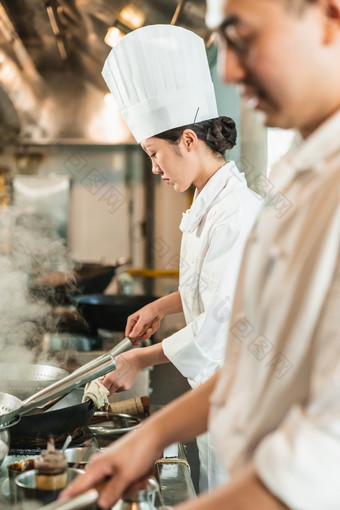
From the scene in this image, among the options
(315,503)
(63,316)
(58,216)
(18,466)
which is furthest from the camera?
(58,216)

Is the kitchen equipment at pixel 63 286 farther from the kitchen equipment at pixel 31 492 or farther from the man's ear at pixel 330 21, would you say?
the man's ear at pixel 330 21

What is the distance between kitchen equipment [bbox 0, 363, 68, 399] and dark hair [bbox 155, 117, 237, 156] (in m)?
0.90

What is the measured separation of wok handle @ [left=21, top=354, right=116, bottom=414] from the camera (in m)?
1.62

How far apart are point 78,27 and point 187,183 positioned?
3514 mm

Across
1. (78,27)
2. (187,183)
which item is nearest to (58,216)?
(78,27)

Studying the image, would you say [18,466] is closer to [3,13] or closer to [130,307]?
[130,307]

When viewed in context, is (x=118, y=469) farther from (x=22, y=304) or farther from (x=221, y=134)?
(x=22, y=304)

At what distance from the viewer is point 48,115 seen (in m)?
7.93

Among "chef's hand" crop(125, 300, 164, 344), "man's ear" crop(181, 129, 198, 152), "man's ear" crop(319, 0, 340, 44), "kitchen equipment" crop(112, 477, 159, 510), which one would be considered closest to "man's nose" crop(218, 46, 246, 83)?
"man's ear" crop(319, 0, 340, 44)

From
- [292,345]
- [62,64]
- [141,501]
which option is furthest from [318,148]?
[62,64]

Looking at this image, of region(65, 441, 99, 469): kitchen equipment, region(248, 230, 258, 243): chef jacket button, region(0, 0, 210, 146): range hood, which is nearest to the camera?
region(248, 230, 258, 243): chef jacket button

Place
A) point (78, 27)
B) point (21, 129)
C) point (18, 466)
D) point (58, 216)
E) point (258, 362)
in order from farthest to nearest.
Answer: point (58, 216) < point (21, 129) < point (78, 27) < point (18, 466) < point (258, 362)

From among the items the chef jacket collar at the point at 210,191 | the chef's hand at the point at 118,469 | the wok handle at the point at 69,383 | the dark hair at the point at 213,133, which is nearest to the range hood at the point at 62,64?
the dark hair at the point at 213,133

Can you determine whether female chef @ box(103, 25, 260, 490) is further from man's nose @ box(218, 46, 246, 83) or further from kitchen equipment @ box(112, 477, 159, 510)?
man's nose @ box(218, 46, 246, 83)
